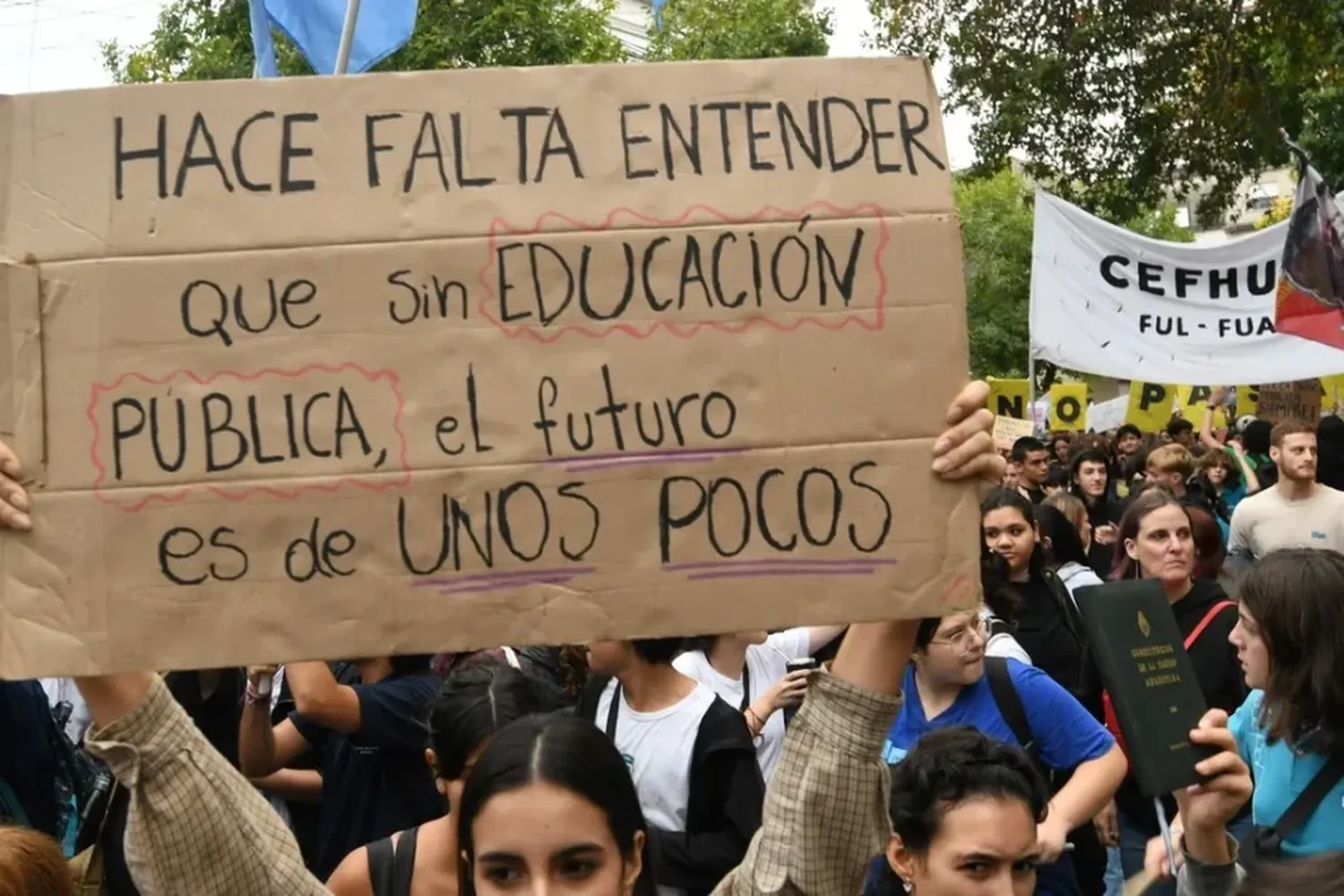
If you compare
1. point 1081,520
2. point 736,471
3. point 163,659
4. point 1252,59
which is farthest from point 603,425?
point 1252,59

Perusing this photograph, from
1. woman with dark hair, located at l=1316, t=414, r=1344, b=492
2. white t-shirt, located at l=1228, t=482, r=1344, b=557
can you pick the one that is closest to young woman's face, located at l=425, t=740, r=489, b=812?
white t-shirt, located at l=1228, t=482, r=1344, b=557

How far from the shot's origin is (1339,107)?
59.1 feet

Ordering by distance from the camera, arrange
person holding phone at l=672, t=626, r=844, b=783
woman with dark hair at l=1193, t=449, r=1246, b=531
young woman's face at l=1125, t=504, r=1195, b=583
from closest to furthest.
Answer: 1. person holding phone at l=672, t=626, r=844, b=783
2. young woman's face at l=1125, t=504, r=1195, b=583
3. woman with dark hair at l=1193, t=449, r=1246, b=531

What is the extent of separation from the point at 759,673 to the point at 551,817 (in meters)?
2.66

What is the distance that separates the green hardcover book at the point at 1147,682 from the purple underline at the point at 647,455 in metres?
0.74

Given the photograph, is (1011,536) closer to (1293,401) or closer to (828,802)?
(828,802)

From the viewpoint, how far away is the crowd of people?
239 cm

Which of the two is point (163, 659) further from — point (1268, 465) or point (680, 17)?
point (680, 17)

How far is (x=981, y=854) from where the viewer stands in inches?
129

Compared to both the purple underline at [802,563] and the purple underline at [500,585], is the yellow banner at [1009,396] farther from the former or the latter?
the purple underline at [500,585]

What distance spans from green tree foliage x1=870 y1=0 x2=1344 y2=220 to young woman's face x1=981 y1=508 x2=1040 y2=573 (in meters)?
11.3


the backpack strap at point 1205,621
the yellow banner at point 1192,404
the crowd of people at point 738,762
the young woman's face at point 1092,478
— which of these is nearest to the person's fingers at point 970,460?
the crowd of people at point 738,762

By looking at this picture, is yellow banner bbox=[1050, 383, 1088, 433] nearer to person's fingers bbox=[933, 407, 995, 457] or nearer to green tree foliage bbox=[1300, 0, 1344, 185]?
green tree foliage bbox=[1300, 0, 1344, 185]

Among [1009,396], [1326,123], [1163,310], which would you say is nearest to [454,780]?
[1163,310]
